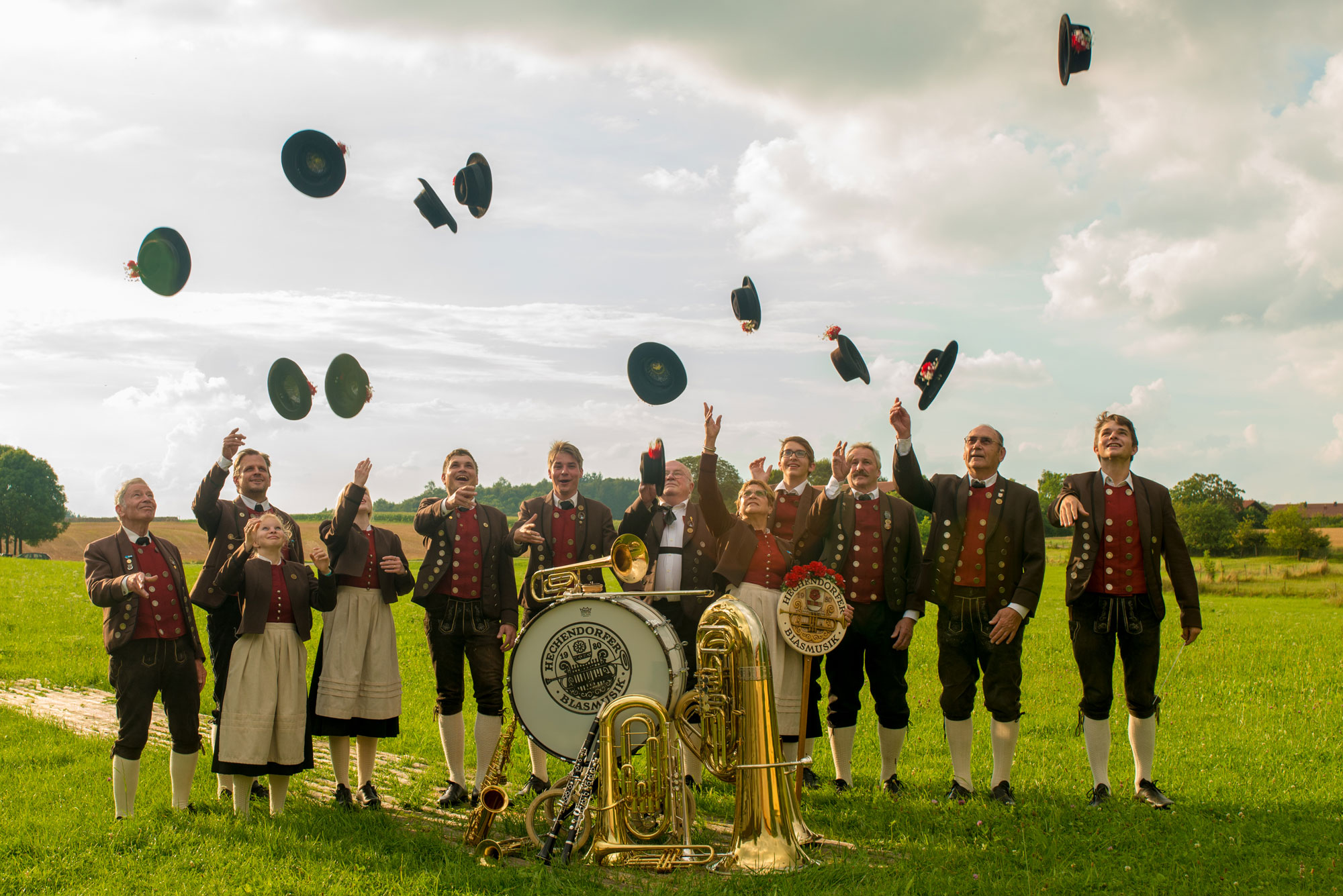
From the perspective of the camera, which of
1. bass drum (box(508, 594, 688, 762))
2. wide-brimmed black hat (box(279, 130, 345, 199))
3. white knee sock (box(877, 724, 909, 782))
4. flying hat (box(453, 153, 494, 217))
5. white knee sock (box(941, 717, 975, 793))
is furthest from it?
flying hat (box(453, 153, 494, 217))

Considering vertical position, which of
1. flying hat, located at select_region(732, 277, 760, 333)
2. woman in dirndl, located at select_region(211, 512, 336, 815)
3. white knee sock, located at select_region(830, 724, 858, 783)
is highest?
flying hat, located at select_region(732, 277, 760, 333)

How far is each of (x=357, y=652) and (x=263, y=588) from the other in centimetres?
86

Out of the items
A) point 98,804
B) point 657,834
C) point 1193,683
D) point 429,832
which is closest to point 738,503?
point 657,834

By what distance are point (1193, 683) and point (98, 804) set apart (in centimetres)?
1292

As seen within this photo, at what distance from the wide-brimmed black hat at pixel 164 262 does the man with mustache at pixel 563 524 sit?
12.7 ft

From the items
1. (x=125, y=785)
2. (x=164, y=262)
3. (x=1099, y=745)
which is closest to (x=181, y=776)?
(x=125, y=785)

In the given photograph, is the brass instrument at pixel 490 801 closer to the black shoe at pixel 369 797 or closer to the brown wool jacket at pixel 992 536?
the black shoe at pixel 369 797

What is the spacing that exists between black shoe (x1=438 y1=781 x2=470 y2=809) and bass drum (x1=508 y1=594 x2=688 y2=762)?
1.34 metres

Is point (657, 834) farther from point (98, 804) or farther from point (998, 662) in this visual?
point (98, 804)

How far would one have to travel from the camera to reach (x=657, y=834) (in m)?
5.81

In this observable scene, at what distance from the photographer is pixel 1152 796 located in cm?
696

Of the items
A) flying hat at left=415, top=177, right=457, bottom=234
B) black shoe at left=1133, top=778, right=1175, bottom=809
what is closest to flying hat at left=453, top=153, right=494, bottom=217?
flying hat at left=415, top=177, right=457, bottom=234

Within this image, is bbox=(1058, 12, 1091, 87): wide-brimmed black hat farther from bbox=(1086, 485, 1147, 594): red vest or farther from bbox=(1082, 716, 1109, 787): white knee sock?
bbox=(1082, 716, 1109, 787): white knee sock

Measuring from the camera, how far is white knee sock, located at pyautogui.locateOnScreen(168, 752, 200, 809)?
6.81m
